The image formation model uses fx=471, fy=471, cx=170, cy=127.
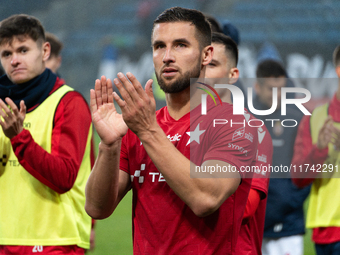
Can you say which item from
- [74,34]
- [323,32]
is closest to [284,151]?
[323,32]

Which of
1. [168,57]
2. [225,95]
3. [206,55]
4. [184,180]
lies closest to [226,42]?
[225,95]

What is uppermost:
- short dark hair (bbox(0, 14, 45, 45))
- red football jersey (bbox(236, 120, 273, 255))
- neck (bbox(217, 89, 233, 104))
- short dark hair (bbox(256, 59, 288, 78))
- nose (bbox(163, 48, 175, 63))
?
short dark hair (bbox(256, 59, 288, 78))

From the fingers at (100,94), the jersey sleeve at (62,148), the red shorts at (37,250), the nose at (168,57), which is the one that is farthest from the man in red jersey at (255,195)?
the red shorts at (37,250)

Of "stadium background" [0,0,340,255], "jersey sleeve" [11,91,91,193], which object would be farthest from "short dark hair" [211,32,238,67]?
"stadium background" [0,0,340,255]

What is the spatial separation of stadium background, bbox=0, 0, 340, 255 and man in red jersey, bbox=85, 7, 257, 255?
547 inches

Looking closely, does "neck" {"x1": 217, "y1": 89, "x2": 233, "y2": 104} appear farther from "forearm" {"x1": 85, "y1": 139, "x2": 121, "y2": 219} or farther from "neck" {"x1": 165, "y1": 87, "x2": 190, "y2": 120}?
"forearm" {"x1": 85, "y1": 139, "x2": 121, "y2": 219}

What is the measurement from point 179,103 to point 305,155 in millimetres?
1768

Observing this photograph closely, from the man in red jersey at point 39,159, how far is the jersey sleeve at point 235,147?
1089mm

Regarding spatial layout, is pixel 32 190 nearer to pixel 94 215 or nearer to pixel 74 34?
pixel 94 215

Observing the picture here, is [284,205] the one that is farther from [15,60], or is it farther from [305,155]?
[15,60]

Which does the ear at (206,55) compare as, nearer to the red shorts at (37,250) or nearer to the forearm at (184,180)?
the forearm at (184,180)

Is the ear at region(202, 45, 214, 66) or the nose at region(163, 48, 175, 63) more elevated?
the ear at region(202, 45, 214, 66)

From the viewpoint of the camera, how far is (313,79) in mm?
Answer: 16984

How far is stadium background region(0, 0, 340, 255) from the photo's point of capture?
17.0 meters
